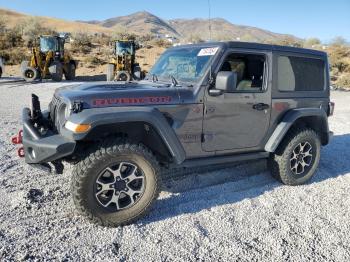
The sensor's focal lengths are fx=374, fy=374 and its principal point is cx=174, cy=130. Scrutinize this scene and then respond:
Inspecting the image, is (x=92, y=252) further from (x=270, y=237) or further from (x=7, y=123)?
(x=7, y=123)

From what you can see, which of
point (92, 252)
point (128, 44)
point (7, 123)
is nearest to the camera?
point (92, 252)

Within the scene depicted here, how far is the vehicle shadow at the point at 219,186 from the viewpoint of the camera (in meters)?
4.26

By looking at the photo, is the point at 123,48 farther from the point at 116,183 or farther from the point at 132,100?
the point at 116,183

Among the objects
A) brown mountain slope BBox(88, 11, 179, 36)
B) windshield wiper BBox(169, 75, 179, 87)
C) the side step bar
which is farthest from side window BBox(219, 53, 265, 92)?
brown mountain slope BBox(88, 11, 179, 36)

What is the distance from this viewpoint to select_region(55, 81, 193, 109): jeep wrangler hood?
3.64 metres

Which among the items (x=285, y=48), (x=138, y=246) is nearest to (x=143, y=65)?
(x=285, y=48)

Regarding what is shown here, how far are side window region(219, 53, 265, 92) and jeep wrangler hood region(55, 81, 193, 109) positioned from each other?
0.86m

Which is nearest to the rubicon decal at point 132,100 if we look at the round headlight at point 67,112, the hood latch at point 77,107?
the hood latch at point 77,107

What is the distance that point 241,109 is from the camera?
4473 millimetres

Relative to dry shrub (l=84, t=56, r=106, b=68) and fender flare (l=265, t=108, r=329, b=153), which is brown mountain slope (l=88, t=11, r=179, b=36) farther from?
fender flare (l=265, t=108, r=329, b=153)

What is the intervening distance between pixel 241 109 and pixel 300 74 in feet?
4.01

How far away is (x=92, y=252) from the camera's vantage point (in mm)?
3297

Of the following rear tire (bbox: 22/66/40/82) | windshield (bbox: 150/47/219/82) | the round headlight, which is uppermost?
rear tire (bbox: 22/66/40/82)

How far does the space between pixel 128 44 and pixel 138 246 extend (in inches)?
665
